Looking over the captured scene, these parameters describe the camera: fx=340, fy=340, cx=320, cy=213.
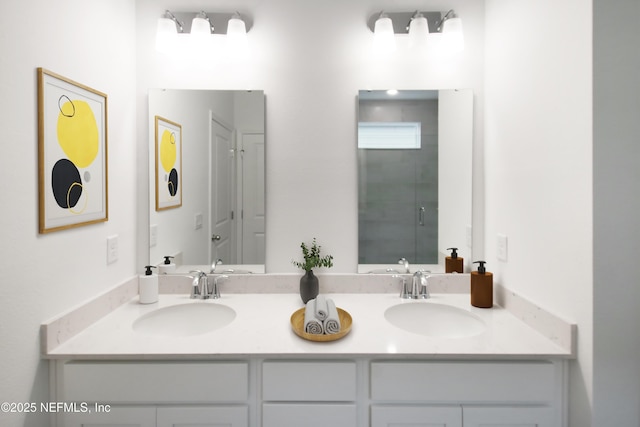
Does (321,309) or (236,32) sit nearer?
(321,309)

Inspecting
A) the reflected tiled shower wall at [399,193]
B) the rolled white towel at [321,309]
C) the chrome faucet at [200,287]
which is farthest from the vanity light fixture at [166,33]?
the rolled white towel at [321,309]

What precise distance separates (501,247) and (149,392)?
61.0 inches

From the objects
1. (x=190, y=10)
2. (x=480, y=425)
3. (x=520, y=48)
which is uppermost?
(x=190, y=10)

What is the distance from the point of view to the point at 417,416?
3.83 ft

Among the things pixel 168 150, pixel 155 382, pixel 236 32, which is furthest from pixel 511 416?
pixel 236 32

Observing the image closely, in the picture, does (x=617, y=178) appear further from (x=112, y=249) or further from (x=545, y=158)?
(x=112, y=249)

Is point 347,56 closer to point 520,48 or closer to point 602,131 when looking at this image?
point 520,48

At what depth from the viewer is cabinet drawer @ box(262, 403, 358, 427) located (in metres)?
1.16

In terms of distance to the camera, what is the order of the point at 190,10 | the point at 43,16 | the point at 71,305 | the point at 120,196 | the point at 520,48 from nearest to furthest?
the point at 43,16
the point at 71,305
the point at 520,48
the point at 120,196
the point at 190,10

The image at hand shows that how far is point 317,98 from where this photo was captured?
1.72m

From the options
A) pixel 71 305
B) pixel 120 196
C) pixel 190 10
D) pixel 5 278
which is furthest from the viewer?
pixel 190 10

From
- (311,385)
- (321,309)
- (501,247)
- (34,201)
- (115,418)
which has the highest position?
(34,201)

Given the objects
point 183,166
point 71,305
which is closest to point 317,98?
point 183,166

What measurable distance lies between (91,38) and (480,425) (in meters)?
2.07
